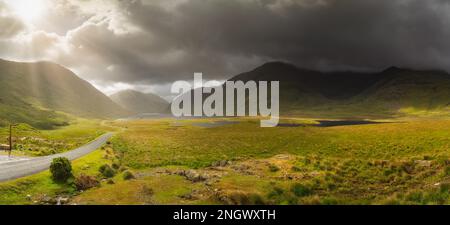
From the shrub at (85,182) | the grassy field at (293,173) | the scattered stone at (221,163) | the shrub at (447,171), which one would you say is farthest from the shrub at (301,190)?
the shrub at (85,182)

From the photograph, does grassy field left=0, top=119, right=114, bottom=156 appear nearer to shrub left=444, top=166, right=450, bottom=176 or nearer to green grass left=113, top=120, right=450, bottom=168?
green grass left=113, top=120, right=450, bottom=168

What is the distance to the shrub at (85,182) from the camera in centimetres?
3553

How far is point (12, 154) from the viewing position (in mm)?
61344

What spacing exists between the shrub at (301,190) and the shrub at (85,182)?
2341cm

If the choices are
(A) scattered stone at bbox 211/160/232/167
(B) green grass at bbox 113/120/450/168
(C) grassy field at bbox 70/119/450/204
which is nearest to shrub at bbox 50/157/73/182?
(C) grassy field at bbox 70/119/450/204

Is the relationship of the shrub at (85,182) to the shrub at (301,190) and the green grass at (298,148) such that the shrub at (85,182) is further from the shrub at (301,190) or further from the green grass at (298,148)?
the shrub at (301,190)

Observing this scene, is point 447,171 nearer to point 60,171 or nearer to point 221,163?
point 221,163

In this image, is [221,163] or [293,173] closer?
[293,173]

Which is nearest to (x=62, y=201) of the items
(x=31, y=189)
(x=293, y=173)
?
(x=31, y=189)

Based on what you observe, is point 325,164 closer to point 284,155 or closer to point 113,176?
point 284,155

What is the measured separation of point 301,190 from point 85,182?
25.2m

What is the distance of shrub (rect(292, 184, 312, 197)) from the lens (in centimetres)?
3053

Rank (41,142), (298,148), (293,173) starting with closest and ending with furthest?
(293,173), (298,148), (41,142)

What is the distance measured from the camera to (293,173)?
39.0m
